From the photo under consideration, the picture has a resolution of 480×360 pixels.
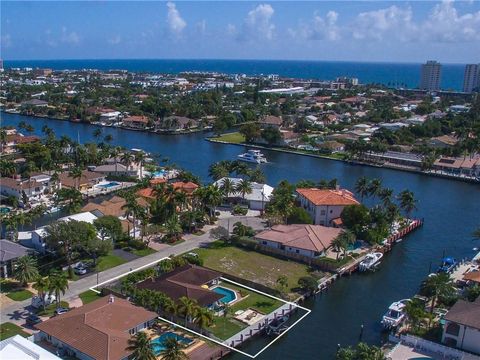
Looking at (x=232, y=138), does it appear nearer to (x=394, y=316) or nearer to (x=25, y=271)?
(x=25, y=271)

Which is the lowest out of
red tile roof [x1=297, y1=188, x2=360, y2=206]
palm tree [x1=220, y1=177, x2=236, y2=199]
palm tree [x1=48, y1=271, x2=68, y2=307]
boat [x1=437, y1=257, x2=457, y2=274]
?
boat [x1=437, y1=257, x2=457, y2=274]

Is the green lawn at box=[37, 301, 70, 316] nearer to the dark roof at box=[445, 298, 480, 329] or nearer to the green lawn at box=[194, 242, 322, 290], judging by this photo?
the green lawn at box=[194, 242, 322, 290]

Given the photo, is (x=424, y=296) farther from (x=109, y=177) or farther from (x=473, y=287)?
(x=109, y=177)

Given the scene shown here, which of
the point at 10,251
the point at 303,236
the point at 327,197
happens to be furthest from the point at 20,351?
the point at 327,197

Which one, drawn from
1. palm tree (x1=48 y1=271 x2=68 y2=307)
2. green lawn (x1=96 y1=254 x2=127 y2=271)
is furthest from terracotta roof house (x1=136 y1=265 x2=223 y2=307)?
green lawn (x1=96 y1=254 x2=127 y2=271)

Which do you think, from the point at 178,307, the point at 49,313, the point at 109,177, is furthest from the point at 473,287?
the point at 109,177
